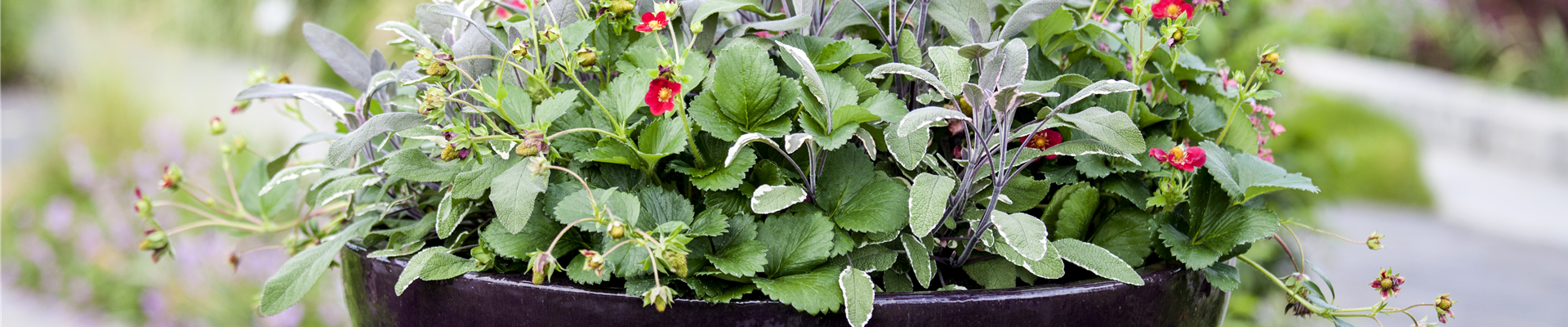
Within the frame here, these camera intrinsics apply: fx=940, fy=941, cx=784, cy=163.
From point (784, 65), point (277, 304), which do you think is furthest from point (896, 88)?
point (277, 304)

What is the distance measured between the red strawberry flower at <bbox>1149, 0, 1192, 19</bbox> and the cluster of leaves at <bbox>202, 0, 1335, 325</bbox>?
1 cm

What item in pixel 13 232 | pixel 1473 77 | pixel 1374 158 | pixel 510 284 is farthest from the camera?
pixel 1473 77

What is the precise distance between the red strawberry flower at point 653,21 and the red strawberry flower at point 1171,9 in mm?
340

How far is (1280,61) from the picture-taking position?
680 millimetres

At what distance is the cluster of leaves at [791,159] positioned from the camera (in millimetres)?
591

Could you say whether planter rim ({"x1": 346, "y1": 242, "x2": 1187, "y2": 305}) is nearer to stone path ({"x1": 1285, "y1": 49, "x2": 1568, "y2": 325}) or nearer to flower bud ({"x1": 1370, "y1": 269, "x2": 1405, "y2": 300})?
flower bud ({"x1": 1370, "y1": 269, "x2": 1405, "y2": 300})

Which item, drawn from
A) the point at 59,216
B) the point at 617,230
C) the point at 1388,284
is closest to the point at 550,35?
the point at 617,230

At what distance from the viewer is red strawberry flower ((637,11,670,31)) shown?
625 millimetres

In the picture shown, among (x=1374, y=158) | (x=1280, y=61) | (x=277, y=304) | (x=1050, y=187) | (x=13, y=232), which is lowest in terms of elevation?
(x=13, y=232)

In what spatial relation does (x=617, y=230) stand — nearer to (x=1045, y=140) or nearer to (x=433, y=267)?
(x=433, y=267)

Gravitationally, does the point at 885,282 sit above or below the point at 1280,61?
below

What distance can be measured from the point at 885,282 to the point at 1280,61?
0.33 meters

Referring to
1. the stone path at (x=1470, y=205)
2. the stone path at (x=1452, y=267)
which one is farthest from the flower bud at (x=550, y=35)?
the stone path at (x=1470, y=205)

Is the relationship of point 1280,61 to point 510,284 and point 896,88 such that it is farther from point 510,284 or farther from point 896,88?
point 510,284
